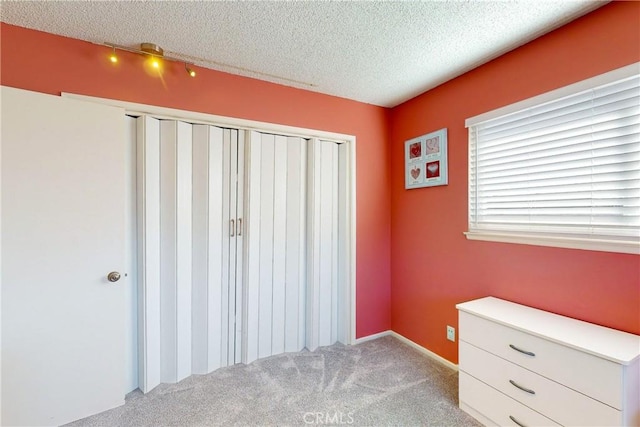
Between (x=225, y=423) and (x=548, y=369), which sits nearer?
(x=548, y=369)

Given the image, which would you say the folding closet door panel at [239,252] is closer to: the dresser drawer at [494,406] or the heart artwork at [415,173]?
the heart artwork at [415,173]

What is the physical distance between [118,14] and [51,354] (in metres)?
2.06

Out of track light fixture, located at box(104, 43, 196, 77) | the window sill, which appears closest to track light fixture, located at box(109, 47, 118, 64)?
track light fixture, located at box(104, 43, 196, 77)

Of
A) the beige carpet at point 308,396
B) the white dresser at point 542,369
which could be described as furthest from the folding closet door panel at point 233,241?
the white dresser at point 542,369

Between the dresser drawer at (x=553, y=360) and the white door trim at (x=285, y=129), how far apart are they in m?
1.20

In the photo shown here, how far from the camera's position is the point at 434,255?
2.55 m

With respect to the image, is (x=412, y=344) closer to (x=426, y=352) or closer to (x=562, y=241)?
(x=426, y=352)

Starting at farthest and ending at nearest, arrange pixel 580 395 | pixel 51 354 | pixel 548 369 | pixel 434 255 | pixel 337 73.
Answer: pixel 434 255
pixel 337 73
pixel 51 354
pixel 548 369
pixel 580 395

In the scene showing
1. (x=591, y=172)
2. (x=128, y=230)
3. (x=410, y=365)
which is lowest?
(x=410, y=365)

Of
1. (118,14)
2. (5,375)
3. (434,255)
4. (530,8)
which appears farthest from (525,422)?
(118,14)

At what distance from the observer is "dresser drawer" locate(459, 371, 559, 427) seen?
59.5 inches

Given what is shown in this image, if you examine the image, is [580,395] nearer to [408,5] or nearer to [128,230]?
[408,5]

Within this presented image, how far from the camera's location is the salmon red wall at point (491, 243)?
1.49 m

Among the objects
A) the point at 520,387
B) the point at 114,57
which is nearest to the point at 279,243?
the point at 114,57
